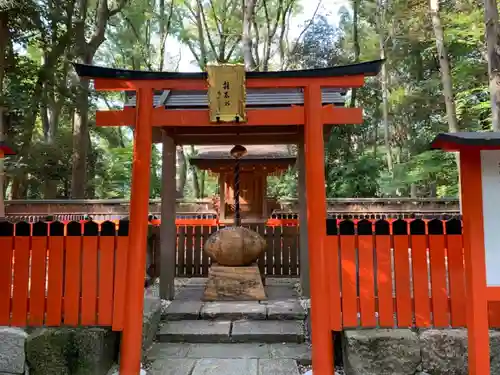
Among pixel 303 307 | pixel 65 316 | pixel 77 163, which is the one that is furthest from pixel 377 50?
pixel 65 316

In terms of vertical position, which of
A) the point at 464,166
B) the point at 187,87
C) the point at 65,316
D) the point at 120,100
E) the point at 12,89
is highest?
the point at 120,100

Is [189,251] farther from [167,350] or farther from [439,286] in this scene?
[439,286]

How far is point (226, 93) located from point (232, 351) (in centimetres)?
302

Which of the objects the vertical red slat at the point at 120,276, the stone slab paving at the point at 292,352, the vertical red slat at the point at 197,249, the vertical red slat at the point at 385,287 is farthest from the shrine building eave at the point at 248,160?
the vertical red slat at the point at 385,287

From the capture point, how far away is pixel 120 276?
3877 mm

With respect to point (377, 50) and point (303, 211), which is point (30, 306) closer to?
point (303, 211)

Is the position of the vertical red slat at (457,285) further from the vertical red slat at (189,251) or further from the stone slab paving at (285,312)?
the vertical red slat at (189,251)

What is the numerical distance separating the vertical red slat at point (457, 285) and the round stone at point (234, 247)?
309 centimetres

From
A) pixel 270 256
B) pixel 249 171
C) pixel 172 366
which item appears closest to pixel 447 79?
pixel 249 171

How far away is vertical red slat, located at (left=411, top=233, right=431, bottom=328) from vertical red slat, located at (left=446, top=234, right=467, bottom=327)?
9.4 inches

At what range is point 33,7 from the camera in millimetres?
10672

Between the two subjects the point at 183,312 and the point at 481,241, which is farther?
the point at 183,312

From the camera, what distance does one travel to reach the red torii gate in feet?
12.4

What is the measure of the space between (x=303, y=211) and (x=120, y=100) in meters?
24.2
